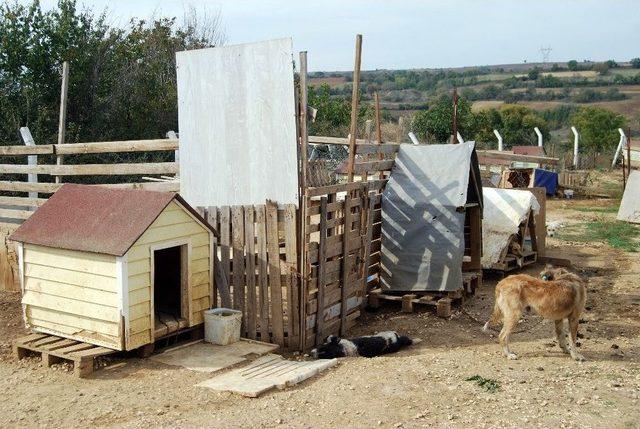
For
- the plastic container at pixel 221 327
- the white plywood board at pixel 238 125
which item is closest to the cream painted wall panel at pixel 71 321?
the plastic container at pixel 221 327

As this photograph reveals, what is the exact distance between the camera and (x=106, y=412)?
6.59 m

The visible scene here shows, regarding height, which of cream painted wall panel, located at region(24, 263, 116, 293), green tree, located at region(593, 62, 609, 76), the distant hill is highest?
green tree, located at region(593, 62, 609, 76)

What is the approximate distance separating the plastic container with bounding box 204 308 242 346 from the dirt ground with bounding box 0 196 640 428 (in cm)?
90

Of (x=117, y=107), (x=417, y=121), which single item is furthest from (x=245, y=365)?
(x=417, y=121)

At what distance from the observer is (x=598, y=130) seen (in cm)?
4356

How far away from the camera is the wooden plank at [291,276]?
8727 mm

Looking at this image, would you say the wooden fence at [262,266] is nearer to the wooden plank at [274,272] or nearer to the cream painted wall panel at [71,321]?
the wooden plank at [274,272]

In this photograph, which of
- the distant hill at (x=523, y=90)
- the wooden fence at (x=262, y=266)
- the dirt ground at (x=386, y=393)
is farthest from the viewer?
the distant hill at (x=523, y=90)

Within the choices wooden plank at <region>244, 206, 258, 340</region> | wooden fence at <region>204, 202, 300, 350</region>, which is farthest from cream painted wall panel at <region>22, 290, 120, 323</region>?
wooden plank at <region>244, 206, 258, 340</region>

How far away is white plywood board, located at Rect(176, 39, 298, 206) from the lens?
889 cm

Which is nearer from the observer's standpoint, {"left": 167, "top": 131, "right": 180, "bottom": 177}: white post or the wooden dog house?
the wooden dog house

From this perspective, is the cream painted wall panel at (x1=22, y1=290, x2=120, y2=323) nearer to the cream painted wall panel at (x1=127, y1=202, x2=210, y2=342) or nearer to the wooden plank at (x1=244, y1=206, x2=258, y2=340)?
the cream painted wall panel at (x1=127, y1=202, x2=210, y2=342)

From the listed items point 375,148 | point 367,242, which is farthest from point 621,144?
point 367,242

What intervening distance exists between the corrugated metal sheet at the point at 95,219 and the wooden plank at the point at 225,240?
456 millimetres
